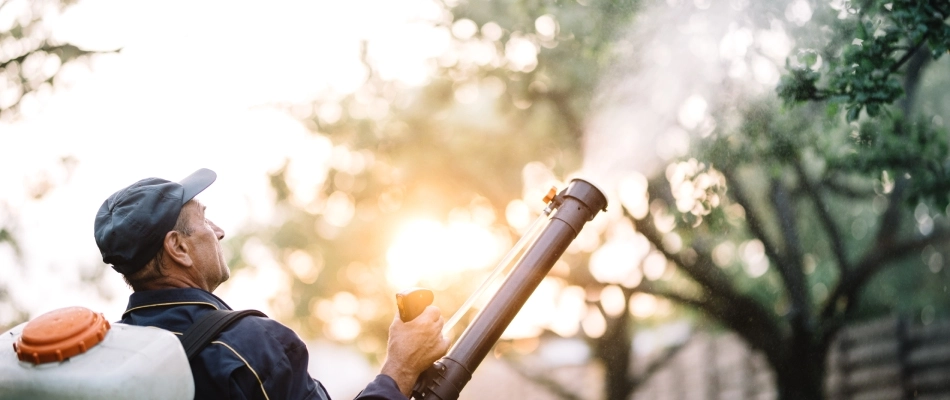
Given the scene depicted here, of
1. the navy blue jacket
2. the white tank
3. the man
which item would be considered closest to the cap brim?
the man

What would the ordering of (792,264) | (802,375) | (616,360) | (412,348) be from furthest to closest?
(616,360) < (792,264) < (802,375) < (412,348)

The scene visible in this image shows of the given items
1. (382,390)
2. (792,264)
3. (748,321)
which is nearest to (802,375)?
(748,321)

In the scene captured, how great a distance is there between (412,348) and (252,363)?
428 millimetres

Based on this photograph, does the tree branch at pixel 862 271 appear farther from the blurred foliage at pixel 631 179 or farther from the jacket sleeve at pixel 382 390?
the jacket sleeve at pixel 382 390

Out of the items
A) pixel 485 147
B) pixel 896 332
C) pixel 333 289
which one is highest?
pixel 896 332

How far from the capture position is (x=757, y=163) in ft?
22.9

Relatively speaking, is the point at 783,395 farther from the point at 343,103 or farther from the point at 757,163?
the point at 343,103

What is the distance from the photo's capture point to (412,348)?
205 cm

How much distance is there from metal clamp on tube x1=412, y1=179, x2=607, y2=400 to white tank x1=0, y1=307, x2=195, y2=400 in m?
0.67

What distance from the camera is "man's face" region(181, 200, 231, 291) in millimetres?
2086

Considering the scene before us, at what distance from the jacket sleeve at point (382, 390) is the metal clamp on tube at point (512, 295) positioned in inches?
4.9

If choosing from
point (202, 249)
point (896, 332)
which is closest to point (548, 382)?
point (896, 332)

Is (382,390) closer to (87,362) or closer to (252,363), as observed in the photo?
(252,363)

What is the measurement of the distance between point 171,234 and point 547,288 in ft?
25.7
